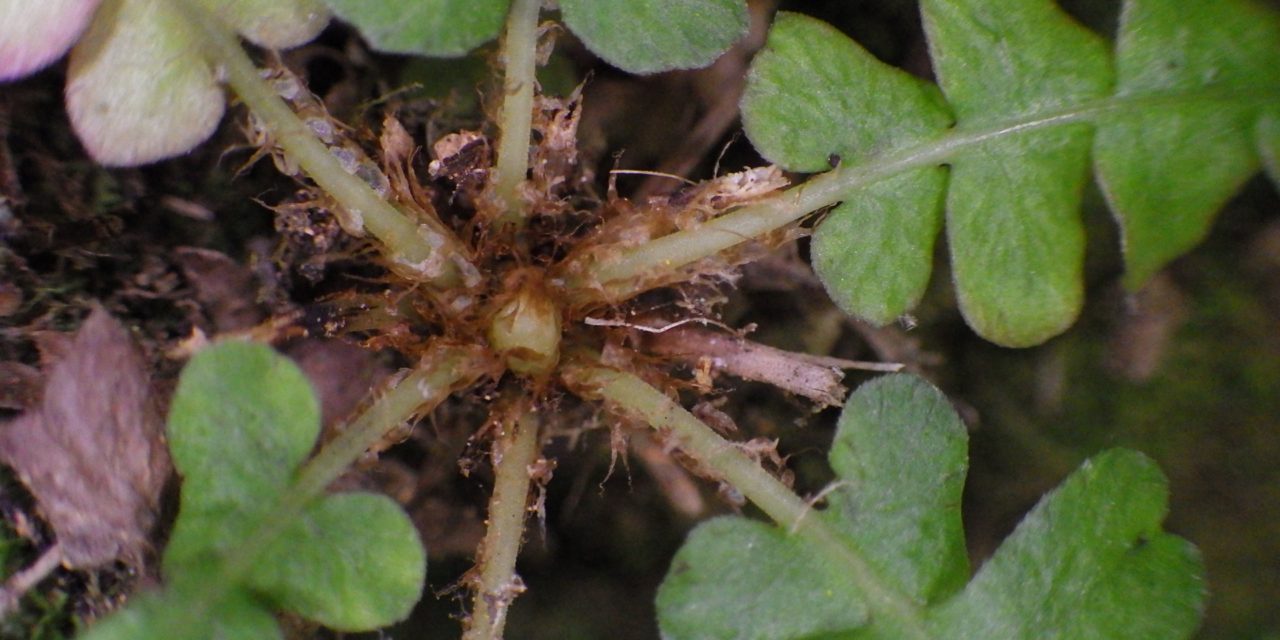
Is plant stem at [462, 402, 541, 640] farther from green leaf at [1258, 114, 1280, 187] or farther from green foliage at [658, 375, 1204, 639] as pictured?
green leaf at [1258, 114, 1280, 187]

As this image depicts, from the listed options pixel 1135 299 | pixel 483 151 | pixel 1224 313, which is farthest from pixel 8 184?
pixel 1224 313

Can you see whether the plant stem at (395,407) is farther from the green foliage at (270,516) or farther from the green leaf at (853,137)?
the green leaf at (853,137)

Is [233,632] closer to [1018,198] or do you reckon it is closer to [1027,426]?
[1018,198]

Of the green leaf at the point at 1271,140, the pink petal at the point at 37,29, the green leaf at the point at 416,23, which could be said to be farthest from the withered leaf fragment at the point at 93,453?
the green leaf at the point at 1271,140

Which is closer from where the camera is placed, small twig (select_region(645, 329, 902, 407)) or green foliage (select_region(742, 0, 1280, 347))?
green foliage (select_region(742, 0, 1280, 347))

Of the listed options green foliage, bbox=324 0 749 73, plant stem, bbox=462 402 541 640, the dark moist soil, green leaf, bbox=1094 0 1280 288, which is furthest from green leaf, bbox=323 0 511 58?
green leaf, bbox=1094 0 1280 288

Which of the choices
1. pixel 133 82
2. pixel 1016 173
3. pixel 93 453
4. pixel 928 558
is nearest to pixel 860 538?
pixel 928 558
